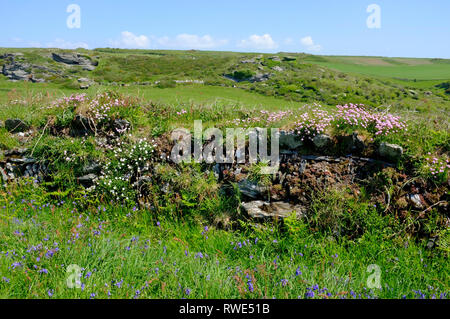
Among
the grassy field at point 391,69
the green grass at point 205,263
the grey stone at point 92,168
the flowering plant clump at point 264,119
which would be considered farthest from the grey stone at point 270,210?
the grassy field at point 391,69

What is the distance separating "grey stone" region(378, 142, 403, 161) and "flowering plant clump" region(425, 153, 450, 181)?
45cm

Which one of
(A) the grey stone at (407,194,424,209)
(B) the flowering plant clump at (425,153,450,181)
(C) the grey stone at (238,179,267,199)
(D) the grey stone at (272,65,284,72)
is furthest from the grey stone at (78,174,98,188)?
(D) the grey stone at (272,65,284,72)

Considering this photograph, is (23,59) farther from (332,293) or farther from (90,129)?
(332,293)

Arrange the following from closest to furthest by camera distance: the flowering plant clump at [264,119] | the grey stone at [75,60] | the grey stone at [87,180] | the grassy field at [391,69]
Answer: the grey stone at [87,180] < the flowering plant clump at [264,119] < the grey stone at [75,60] < the grassy field at [391,69]

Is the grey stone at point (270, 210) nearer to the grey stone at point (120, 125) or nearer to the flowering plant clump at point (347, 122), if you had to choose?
the flowering plant clump at point (347, 122)

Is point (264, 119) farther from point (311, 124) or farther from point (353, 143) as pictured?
point (353, 143)

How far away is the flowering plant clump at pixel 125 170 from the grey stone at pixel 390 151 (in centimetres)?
487

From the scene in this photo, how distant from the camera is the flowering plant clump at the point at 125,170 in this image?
20.0 ft

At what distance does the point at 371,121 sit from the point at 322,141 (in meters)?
1.13

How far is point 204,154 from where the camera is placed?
245 inches

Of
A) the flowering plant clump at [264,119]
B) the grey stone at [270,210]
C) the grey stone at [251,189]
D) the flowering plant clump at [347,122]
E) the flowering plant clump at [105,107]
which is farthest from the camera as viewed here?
the flowering plant clump at [105,107]

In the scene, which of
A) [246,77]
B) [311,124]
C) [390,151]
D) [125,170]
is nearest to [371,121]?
[390,151]

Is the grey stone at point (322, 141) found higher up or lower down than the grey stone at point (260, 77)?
lower down

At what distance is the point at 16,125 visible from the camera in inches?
306
